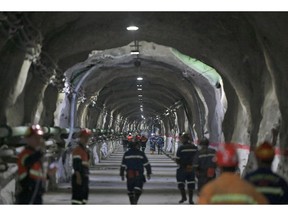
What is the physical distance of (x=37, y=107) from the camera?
1375 cm

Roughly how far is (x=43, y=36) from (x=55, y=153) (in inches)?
119

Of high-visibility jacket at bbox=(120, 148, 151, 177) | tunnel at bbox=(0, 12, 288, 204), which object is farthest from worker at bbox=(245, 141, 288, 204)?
high-visibility jacket at bbox=(120, 148, 151, 177)

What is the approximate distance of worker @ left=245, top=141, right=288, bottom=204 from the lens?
22.4ft

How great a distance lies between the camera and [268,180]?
682 cm

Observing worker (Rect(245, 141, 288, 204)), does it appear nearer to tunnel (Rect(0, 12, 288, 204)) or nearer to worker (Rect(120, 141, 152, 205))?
tunnel (Rect(0, 12, 288, 204))

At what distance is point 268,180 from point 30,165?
3171 millimetres

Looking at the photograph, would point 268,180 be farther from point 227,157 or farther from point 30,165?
point 30,165

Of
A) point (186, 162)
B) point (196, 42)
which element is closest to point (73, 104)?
point (196, 42)

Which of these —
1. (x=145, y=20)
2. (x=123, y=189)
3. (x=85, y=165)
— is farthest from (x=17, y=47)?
(x=123, y=189)

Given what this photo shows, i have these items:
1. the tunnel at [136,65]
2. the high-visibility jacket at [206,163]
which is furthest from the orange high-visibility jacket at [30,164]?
the high-visibility jacket at [206,163]

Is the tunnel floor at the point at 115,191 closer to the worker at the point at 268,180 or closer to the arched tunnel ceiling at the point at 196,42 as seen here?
the arched tunnel ceiling at the point at 196,42

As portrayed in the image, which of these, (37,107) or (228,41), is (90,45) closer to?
(37,107)

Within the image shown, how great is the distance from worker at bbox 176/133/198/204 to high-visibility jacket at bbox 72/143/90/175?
359 centimetres

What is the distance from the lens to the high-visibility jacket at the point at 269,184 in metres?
6.82
